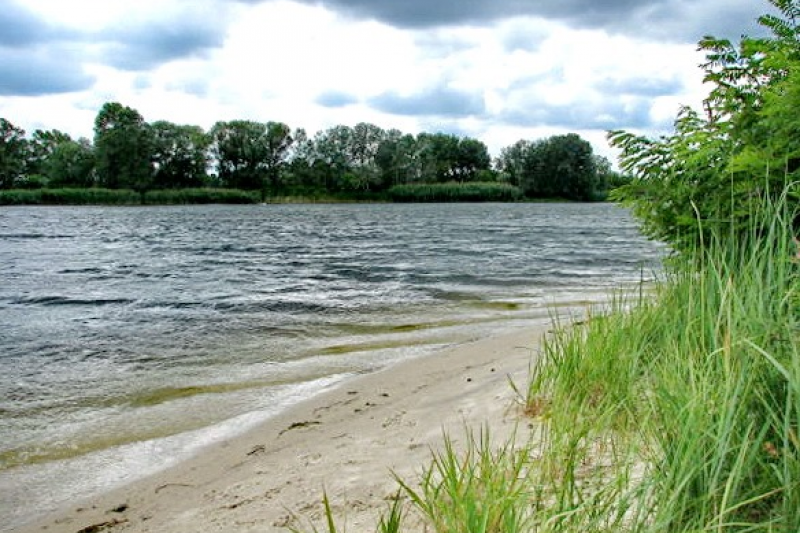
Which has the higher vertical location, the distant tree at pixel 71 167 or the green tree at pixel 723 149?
the distant tree at pixel 71 167

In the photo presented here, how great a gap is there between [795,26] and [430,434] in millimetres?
4322

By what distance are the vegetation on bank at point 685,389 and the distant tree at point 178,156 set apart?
10977 centimetres

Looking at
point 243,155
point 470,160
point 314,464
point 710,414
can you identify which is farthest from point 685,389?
point 470,160

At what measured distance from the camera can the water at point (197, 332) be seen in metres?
5.14

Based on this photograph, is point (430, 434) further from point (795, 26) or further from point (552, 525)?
point (795, 26)

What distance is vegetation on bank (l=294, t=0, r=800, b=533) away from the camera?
204cm

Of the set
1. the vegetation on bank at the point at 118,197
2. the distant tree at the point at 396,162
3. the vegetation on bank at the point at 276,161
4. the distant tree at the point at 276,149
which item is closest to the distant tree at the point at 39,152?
the vegetation on bank at the point at 276,161

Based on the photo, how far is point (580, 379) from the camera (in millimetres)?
3717

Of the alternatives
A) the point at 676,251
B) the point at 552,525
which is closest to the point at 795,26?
the point at 676,251

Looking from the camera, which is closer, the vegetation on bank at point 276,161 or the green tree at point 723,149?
the green tree at point 723,149

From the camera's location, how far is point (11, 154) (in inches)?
4390

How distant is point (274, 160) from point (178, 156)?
21.4 m

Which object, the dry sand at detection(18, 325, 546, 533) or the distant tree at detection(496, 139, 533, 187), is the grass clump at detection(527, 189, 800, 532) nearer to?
the dry sand at detection(18, 325, 546, 533)

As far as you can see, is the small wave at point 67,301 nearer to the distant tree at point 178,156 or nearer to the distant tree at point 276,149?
the distant tree at point 178,156
